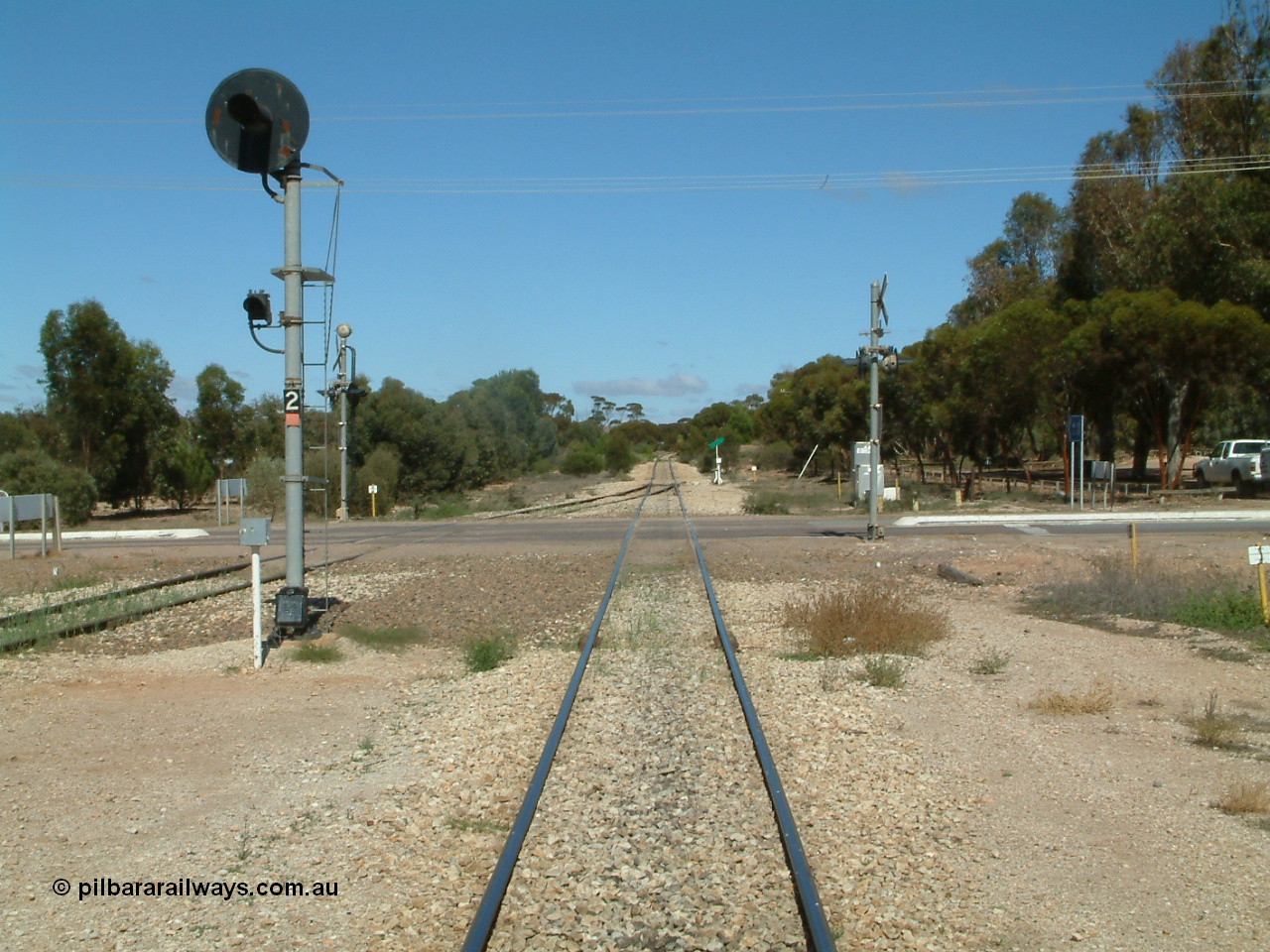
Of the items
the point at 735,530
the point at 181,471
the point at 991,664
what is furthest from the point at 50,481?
the point at 991,664

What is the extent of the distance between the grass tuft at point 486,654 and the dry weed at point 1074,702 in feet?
16.7

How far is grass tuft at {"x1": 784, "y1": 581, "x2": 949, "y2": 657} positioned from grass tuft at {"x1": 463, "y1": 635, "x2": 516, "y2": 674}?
3226 mm

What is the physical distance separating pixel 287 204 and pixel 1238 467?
38801 millimetres

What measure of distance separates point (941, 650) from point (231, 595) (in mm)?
10898

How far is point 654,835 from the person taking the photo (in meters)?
5.85

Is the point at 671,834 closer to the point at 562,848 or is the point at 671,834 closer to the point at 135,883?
the point at 562,848

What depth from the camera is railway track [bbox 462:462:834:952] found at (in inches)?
188

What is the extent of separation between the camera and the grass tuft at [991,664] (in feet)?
34.2

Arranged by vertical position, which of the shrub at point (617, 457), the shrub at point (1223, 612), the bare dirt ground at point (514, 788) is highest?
the shrub at point (617, 457)

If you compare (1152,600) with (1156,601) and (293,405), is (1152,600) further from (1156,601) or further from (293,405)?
(293,405)

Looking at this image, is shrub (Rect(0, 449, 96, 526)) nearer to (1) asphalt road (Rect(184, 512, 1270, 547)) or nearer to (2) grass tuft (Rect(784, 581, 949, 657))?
(1) asphalt road (Rect(184, 512, 1270, 547))

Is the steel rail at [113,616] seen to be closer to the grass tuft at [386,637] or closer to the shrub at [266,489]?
the grass tuft at [386,637]

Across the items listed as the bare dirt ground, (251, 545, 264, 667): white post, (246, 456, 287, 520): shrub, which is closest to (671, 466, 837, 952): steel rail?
the bare dirt ground

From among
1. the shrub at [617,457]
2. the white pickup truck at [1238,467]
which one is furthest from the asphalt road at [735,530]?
the shrub at [617,457]
